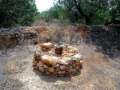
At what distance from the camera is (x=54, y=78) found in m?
8.45

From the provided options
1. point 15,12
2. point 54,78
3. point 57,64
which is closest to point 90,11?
point 15,12

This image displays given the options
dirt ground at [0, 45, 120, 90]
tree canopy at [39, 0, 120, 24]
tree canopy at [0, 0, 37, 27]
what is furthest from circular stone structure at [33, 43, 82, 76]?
tree canopy at [0, 0, 37, 27]

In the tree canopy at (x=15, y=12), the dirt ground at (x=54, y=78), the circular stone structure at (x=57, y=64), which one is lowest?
the dirt ground at (x=54, y=78)

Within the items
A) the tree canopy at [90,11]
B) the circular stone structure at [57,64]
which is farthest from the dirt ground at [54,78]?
the tree canopy at [90,11]

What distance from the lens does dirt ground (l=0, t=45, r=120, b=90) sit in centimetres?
790

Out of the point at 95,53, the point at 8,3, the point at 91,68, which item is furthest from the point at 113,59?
the point at 8,3

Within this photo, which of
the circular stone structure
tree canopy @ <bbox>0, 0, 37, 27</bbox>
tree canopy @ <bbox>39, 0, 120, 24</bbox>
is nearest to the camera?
the circular stone structure

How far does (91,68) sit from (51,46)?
2103 mm

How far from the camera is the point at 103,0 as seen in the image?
15.5 meters

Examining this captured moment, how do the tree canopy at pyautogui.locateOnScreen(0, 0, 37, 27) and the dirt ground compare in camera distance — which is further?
the tree canopy at pyautogui.locateOnScreen(0, 0, 37, 27)

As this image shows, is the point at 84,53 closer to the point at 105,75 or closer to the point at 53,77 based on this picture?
the point at 105,75

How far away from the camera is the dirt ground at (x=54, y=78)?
7.90 m

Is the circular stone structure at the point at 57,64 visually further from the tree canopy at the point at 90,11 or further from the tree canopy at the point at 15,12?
the tree canopy at the point at 15,12

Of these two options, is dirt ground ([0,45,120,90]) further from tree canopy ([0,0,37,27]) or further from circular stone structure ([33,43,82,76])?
tree canopy ([0,0,37,27])
